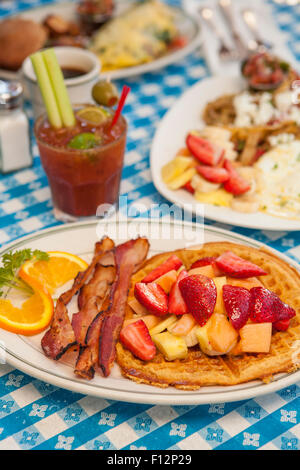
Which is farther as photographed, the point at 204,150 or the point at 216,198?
the point at 204,150

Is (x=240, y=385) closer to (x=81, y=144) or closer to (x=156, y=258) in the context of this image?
(x=156, y=258)

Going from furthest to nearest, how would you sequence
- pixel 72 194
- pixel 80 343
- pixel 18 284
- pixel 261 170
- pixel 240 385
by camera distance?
pixel 261 170
pixel 72 194
pixel 18 284
pixel 80 343
pixel 240 385

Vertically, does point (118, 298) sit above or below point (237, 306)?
below

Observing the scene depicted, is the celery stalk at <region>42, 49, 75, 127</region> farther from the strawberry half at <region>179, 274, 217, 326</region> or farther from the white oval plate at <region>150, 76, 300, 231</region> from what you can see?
the strawberry half at <region>179, 274, 217, 326</region>

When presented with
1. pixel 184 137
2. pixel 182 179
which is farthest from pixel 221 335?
pixel 184 137

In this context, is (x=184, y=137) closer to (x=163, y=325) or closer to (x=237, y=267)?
(x=237, y=267)

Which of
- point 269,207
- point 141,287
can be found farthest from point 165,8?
point 141,287
